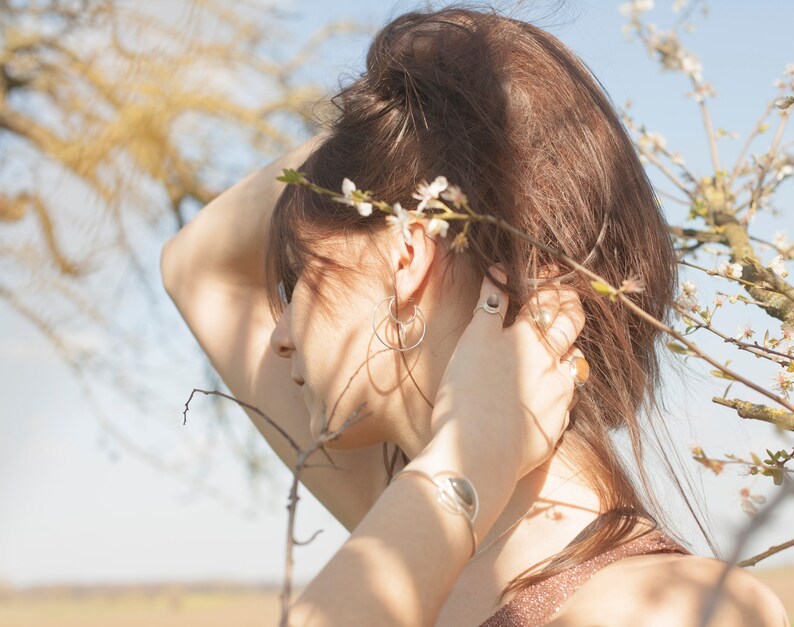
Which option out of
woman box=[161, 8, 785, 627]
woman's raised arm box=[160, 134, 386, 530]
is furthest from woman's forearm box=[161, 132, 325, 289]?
woman box=[161, 8, 785, 627]

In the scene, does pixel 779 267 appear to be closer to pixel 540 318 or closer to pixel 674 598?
pixel 540 318

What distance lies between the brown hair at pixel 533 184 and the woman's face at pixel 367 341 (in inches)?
1.4

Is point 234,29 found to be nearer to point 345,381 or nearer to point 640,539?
point 345,381

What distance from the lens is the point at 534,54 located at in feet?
3.96

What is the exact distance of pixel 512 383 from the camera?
0.95 metres

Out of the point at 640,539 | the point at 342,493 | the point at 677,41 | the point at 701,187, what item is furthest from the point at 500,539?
the point at 677,41

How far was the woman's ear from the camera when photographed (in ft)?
3.70

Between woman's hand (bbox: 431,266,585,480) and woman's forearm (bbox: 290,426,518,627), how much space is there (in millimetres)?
59

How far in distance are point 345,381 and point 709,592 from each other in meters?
0.52

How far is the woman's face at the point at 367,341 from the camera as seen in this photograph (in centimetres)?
114

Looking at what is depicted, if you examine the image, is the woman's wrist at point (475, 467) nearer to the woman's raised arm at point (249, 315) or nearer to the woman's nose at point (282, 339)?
the woman's nose at point (282, 339)

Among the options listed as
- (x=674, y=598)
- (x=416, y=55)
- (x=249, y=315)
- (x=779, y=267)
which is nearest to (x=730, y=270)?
(x=779, y=267)

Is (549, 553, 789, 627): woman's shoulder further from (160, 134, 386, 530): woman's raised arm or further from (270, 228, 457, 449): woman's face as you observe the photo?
(160, 134, 386, 530): woman's raised arm

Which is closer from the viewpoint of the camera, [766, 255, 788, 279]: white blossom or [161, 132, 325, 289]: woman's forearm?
[766, 255, 788, 279]: white blossom
